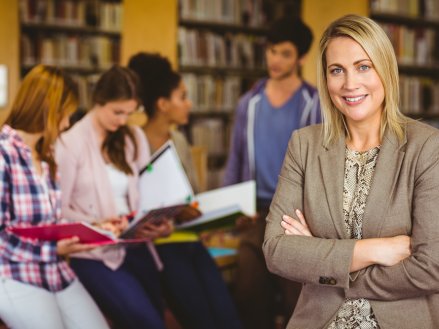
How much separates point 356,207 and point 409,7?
4114 millimetres

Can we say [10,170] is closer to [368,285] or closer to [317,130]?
[317,130]

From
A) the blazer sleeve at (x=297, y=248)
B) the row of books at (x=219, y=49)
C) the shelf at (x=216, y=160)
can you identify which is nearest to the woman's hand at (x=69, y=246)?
the blazer sleeve at (x=297, y=248)

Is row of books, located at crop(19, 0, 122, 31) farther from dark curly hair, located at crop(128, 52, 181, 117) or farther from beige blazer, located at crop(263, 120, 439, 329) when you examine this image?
beige blazer, located at crop(263, 120, 439, 329)

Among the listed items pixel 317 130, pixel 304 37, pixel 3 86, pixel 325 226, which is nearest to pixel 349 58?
pixel 317 130

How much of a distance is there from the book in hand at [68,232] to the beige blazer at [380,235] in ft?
2.43

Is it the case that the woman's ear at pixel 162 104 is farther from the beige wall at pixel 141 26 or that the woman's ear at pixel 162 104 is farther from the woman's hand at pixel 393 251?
the woman's hand at pixel 393 251

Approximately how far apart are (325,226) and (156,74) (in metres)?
1.73

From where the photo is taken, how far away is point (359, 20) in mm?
1602

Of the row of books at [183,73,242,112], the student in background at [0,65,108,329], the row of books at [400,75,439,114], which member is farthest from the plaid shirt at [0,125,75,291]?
the row of books at [400,75,439,114]

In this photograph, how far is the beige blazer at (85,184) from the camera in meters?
2.55

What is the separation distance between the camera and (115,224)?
99.3 inches

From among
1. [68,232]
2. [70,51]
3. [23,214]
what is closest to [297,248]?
[68,232]

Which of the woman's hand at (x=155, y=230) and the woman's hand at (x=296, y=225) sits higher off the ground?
the woman's hand at (x=296, y=225)

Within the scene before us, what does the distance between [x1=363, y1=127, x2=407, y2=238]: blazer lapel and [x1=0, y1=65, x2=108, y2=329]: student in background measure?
111cm
